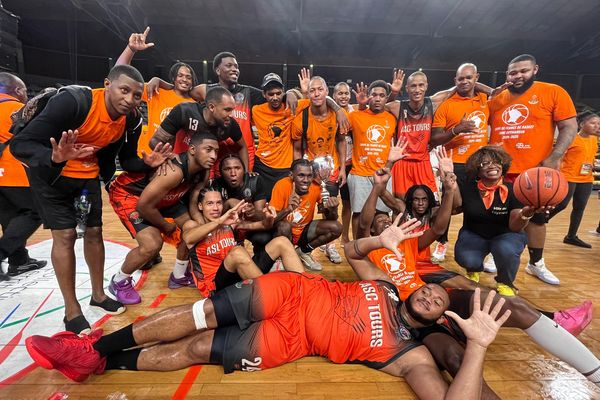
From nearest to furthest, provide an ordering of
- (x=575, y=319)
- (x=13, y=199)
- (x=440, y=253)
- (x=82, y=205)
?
(x=575, y=319), (x=82, y=205), (x=13, y=199), (x=440, y=253)

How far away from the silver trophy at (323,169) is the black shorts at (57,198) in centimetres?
220

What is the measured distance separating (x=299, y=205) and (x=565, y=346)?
7.62 ft

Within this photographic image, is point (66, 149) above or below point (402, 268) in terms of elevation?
above

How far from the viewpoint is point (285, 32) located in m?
12.4

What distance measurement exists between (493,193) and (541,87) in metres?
1.35

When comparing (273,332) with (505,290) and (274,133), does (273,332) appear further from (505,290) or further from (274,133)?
(274,133)

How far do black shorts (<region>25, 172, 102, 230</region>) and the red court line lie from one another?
4.46 feet

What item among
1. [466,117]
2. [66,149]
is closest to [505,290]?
[466,117]

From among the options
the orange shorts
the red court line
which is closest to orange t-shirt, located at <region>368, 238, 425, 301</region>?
the orange shorts

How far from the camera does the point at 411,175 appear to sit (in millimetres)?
3701

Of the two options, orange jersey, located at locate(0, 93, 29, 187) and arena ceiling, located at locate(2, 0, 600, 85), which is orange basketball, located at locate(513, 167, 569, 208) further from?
arena ceiling, located at locate(2, 0, 600, 85)

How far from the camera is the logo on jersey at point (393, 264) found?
2.41m

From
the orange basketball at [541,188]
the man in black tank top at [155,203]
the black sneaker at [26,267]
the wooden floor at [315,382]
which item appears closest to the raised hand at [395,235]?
the wooden floor at [315,382]

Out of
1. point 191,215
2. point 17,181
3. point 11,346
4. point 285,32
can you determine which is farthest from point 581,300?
point 285,32
